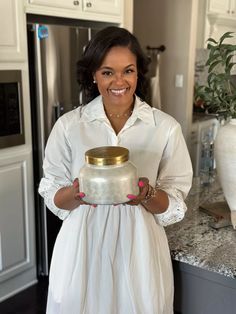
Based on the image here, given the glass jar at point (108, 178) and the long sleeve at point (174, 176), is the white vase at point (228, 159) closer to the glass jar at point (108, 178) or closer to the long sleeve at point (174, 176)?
the long sleeve at point (174, 176)

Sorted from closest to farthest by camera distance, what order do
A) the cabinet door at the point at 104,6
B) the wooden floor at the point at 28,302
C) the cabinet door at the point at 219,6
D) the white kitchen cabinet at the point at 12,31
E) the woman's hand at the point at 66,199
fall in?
the woman's hand at the point at 66,199, the white kitchen cabinet at the point at 12,31, the wooden floor at the point at 28,302, the cabinet door at the point at 104,6, the cabinet door at the point at 219,6

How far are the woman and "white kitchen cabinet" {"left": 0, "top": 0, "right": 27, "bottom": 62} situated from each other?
984mm

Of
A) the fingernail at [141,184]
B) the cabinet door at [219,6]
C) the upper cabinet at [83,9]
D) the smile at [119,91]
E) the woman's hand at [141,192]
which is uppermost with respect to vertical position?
the cabinet door at [219,6]

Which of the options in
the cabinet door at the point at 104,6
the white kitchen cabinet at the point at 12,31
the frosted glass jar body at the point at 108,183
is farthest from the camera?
the cabinet door at the point at 104,6

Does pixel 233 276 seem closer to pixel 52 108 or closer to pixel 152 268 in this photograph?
pixel 152 268

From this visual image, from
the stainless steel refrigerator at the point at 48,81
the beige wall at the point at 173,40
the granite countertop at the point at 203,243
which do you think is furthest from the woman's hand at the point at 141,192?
the beige wall at the point at 173,40

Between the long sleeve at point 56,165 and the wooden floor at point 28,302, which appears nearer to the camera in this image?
the long sleeve at point 56,165

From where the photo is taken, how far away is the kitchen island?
1.19 metres

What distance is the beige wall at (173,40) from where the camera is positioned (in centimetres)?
355

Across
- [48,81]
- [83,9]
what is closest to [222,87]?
[48,81]

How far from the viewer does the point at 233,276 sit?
1143mm

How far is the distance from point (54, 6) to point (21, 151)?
2.72 ft

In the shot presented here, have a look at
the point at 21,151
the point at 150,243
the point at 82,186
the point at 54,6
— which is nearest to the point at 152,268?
the point at 150,243

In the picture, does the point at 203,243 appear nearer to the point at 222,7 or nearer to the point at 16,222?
the point at 16,222
